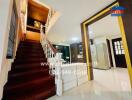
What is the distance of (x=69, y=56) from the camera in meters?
9.04

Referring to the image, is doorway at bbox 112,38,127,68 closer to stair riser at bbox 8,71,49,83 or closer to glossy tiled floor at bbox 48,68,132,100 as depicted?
glossy tiled floor at bbox 48,68,132,100

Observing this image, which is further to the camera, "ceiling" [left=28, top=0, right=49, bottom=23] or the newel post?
"ceiling" [left=28, top=0, right=49, bottom=23]

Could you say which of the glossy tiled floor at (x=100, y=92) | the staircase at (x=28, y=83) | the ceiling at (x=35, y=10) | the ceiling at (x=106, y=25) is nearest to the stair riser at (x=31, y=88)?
the staircase at (x=28, y=83)

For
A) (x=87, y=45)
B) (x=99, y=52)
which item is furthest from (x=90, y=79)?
(x=99, y=52)

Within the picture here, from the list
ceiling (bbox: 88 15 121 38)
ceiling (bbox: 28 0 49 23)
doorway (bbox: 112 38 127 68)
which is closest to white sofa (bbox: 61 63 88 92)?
ceiling (bbox: 88 15 121 38)

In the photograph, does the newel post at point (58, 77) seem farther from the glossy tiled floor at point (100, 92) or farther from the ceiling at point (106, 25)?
the ceiling at point (106, 25)

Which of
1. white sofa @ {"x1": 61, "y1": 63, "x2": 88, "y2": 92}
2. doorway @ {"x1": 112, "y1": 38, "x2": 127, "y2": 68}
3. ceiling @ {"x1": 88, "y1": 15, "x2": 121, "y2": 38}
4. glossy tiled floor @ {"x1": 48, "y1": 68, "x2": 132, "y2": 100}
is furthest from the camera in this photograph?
doorway @ {"x1": 112, "y1": 38, "x2": 127, "y2": 68}

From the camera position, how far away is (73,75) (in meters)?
2.83

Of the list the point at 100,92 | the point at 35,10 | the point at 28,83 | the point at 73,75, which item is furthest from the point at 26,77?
the point at 35,10

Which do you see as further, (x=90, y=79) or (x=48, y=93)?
(x=90, y=79)

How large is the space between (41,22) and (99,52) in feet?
17.8

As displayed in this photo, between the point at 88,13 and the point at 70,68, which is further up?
the point at 88,13

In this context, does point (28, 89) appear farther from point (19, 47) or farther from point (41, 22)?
point (41, 22)

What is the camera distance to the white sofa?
2510 mm
